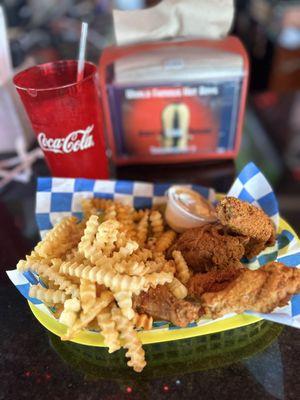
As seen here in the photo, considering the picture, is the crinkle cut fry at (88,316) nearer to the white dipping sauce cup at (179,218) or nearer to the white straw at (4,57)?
the white dipping sauce cup at (179,218)

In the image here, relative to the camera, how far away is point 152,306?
2.68 ft

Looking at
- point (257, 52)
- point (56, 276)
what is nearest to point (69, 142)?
point (56, 276)

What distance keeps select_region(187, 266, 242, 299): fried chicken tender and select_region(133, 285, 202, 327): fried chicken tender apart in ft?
0.18

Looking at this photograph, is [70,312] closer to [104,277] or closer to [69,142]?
[104,277]

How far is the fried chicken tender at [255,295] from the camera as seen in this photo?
771 mm

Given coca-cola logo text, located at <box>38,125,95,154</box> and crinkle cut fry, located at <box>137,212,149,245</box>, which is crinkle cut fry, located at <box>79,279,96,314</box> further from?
coca-cola logo text, located at <box>38,125,95,154</box>

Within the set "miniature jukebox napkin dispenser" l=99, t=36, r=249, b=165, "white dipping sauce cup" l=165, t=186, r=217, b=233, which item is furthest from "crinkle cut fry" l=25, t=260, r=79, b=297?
"miniature jukebox napkin dispenser" l=99, t=36, r=249, b=165

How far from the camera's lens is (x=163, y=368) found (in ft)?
Answer: 2.80

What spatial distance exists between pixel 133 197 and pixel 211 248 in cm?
40

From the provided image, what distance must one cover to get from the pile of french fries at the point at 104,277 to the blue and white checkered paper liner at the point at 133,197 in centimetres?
9

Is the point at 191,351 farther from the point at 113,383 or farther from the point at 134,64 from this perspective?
the point at 134,64

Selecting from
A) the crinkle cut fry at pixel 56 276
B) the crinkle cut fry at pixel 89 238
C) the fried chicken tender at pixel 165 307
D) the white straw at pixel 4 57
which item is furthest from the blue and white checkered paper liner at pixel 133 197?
the white straw at pixel 4 57

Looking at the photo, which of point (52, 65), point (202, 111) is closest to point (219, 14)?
point (202, 111)

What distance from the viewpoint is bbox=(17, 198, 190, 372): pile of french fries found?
0.76m
